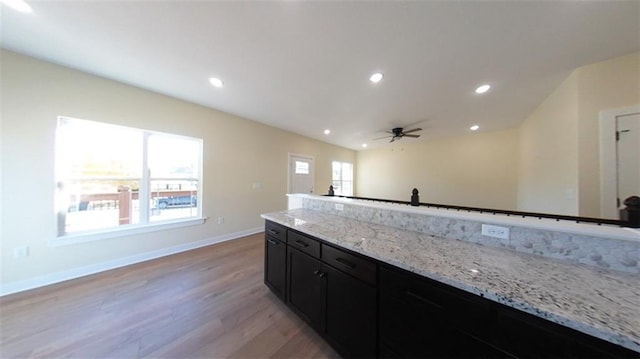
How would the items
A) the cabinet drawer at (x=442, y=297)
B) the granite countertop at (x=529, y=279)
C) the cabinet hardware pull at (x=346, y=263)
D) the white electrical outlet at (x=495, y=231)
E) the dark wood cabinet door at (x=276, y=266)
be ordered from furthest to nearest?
the dark wood cabinet door at (x=276, y=266) → the cabinet hardware pull at (x=346, y=263) → the white electrical outlet at (x=495, y=231) → the cabinet drawer at (x=442, y=297) → the granite countertop at (x=529, y=279)

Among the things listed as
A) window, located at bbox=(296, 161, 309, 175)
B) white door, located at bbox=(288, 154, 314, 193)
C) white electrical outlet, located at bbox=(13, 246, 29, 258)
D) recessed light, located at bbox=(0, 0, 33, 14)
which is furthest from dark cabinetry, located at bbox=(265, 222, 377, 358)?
window, located at bbox=(296, 161, 309, 175)

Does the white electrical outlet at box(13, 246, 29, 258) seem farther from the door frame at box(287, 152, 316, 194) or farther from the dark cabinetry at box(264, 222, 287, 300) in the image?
the door frame at box(287, 152, 316, 194)

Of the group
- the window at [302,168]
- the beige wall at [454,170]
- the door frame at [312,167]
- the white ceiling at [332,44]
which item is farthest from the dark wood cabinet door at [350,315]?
the beige wall at [454,170]

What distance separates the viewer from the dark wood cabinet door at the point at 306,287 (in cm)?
154

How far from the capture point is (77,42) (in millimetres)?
2031

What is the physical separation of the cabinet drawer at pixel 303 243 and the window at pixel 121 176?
2.77 m

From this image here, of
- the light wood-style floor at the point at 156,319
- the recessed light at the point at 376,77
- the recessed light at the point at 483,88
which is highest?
the recessed light at the point at 376,77

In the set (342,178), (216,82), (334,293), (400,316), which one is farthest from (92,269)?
(342,178)

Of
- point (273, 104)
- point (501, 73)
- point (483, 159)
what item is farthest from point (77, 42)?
point (483, 159)

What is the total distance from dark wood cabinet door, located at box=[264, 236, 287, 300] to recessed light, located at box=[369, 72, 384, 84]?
238 centimetres

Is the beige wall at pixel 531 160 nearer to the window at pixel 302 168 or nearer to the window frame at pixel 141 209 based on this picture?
the window at pixel 302 168

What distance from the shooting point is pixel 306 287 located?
166 centimetres

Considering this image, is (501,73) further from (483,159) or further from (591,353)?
(483,159)

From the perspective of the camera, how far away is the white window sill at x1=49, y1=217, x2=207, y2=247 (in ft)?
8.09
